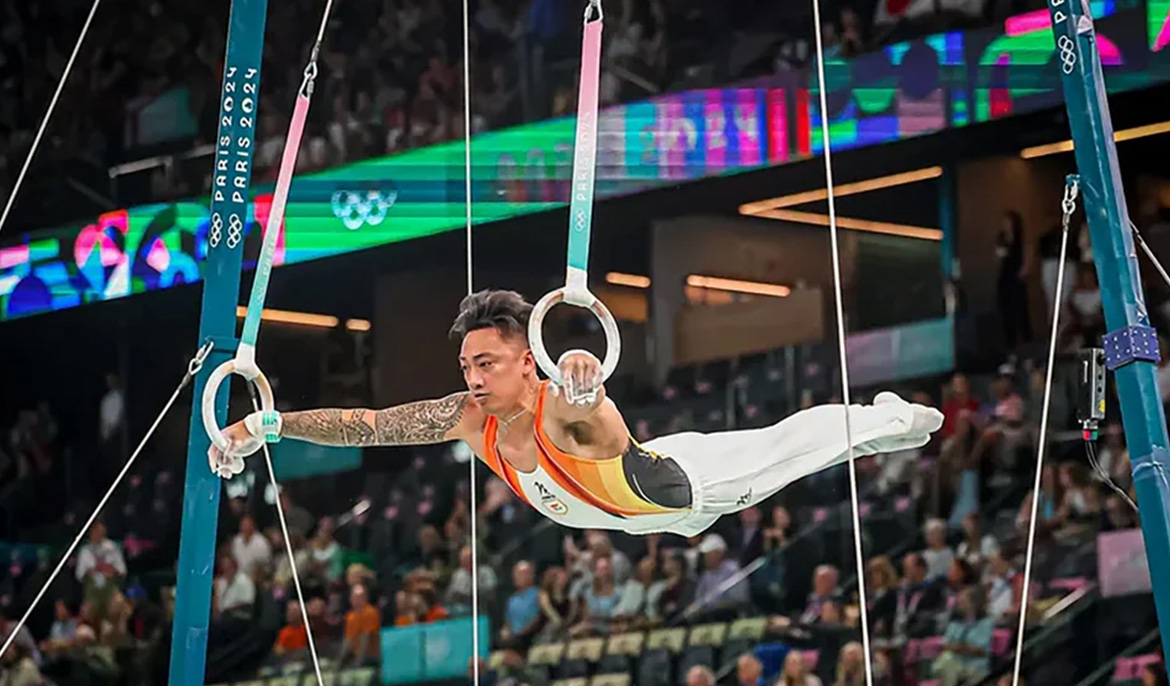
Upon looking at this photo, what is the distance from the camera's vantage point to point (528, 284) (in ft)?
37.8

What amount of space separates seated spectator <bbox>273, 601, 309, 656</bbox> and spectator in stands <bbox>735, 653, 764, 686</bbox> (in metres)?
3.06

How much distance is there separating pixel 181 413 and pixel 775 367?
480 cm

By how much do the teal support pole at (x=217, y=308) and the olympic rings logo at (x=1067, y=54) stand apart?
2510 mm

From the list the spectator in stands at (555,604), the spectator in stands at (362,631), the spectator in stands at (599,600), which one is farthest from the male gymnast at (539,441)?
the spectator in stands at (362,631)

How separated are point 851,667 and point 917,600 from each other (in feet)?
1.83

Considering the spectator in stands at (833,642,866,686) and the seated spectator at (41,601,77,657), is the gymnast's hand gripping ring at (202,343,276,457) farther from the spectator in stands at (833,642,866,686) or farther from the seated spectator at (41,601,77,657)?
the seated spectator at (41,601,77,657)

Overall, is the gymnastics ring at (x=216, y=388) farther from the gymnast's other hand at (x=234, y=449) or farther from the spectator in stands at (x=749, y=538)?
the spectator in stands at (x=749, y=538)

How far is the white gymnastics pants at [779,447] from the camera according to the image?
588 cm

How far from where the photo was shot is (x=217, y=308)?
570cm

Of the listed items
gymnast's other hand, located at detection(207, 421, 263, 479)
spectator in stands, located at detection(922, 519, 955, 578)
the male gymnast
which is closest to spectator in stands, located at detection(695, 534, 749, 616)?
spectator in stands, located at detection(922, 519, 955, 578)

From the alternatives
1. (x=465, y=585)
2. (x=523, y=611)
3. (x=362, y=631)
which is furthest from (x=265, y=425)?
(x=362, y=631)

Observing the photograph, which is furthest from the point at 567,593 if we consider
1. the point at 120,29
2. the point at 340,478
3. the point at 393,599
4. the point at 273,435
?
the point at 120,29

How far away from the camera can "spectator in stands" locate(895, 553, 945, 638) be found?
906cm

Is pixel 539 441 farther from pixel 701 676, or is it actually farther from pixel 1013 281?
pixel 1013 281
